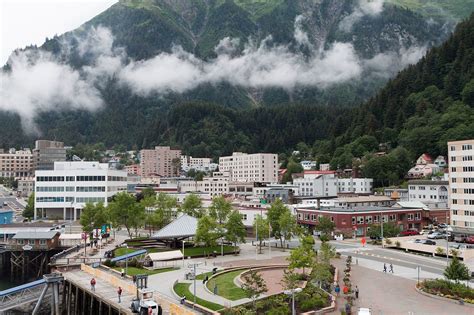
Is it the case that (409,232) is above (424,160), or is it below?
below

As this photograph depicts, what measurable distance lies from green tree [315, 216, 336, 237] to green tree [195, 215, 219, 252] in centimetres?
2664

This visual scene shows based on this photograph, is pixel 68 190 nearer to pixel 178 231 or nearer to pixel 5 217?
pixel 5 217

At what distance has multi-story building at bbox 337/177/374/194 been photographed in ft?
488

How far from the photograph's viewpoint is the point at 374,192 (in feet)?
475

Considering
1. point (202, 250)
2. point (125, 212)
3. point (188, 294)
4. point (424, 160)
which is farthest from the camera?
point (424, 160)

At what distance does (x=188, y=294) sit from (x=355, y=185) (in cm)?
11211

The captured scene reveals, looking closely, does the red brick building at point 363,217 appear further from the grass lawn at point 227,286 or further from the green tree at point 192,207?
the grass lawn at point 227,286

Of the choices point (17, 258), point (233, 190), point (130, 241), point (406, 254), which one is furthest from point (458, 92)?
point (17, 258)

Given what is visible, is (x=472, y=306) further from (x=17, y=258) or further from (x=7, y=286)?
(x=17, y=258)

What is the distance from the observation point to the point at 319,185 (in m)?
152

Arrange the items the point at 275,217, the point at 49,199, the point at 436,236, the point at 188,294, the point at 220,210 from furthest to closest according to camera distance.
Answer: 1. the point at 49,199
2. the point at 220,210
3. the point at 436,236
4. the point at 275,217
5. the point at 188,294

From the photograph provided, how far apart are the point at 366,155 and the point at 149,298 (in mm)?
131515

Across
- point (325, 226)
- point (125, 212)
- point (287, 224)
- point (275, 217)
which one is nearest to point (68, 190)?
A: point (125, 212)

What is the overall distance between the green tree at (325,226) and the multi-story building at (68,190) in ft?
211
